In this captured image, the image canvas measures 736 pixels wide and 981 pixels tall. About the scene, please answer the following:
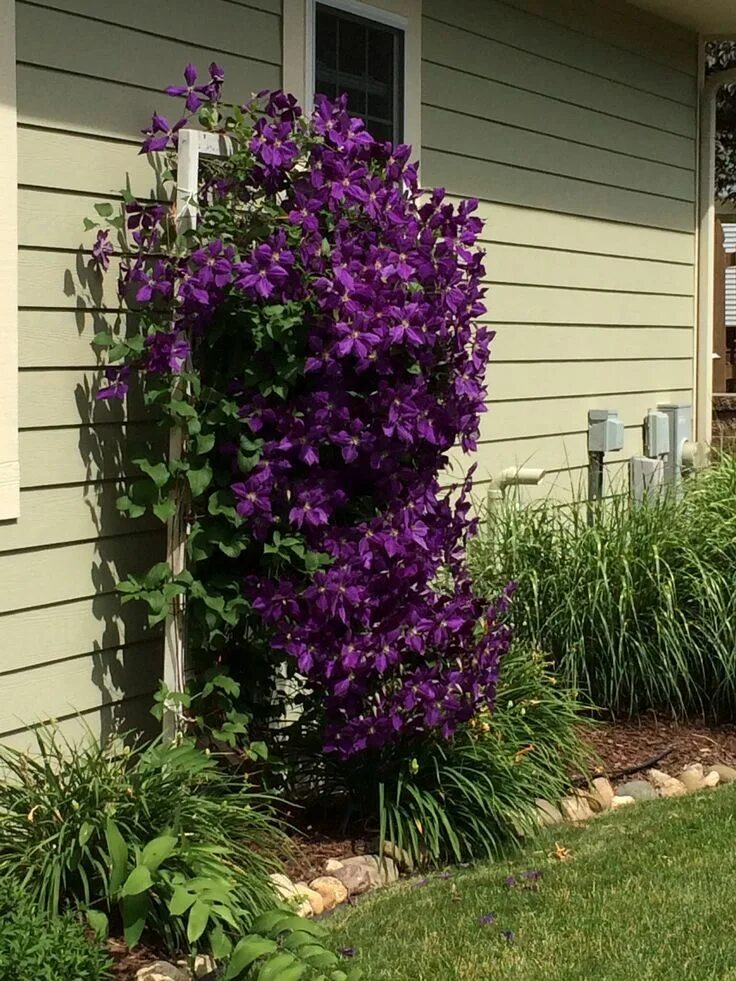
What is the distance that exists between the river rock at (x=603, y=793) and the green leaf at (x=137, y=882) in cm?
219

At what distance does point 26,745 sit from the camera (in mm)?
4156

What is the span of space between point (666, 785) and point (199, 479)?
7.44 feet

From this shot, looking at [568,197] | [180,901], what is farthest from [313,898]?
[568,197]

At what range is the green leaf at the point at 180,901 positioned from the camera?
3232 millimetres

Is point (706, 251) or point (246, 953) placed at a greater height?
point (706, 251)

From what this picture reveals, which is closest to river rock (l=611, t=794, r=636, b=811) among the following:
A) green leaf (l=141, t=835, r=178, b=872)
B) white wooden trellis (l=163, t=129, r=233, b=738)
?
white wooden trellis (l=163, t=129, r=233, b=738)

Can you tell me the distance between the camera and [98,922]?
3.35m

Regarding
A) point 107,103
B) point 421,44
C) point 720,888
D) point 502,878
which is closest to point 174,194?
point 107,103

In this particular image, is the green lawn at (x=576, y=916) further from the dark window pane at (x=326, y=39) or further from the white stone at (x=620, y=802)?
the dark window pane at (x=326, y=39)

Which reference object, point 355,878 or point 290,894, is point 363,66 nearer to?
point 355,878

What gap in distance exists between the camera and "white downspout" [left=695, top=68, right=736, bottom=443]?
340 inches

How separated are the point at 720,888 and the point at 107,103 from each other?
3031 mm

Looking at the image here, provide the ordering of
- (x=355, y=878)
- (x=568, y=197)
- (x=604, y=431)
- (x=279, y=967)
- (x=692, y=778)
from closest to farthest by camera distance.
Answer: (x=279, y=967) → (x=355, y=878) → (x=692, y=778) → (x=568, y=197) → (x=604, y=431)

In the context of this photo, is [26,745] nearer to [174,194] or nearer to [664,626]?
[174,194]
